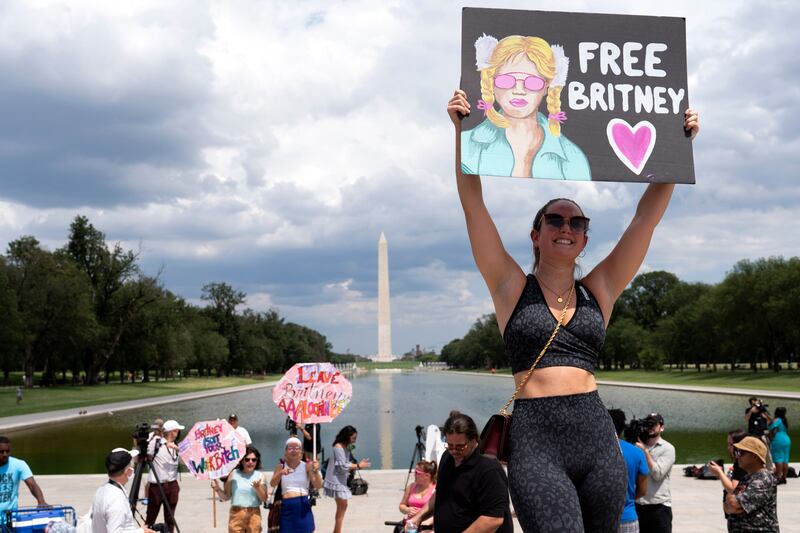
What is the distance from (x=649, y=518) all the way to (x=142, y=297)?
6569 cm

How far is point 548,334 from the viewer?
2.49 metres

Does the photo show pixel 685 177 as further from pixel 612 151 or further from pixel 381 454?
pixel 381 454

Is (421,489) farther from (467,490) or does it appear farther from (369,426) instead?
(369,426)

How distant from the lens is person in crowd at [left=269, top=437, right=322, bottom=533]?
323 inches

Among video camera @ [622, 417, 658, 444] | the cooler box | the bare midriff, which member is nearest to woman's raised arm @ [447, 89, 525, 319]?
the bare midriff

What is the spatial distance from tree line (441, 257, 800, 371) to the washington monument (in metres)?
30.0

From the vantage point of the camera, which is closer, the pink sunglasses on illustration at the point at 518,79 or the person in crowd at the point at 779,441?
the pink sunglasses on illustration at the point at 518,79

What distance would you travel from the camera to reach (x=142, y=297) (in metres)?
67.5

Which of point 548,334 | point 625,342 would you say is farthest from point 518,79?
point 625,342

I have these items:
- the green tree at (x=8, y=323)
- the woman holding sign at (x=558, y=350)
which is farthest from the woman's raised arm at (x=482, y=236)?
the green tree at (x=8, y=323)

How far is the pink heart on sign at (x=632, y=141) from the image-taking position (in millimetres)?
2807

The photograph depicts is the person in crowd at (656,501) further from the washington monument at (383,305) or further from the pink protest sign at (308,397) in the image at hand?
the washington monument at (383,305)

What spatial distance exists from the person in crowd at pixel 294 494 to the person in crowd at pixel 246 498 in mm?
278

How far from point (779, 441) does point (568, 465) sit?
12.7m
